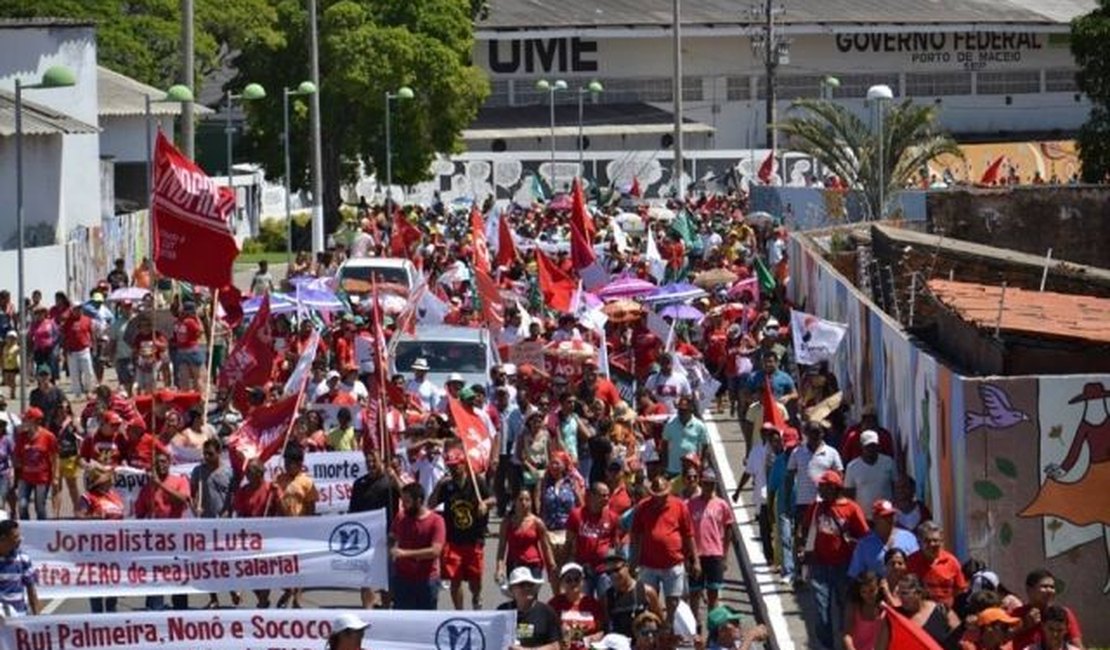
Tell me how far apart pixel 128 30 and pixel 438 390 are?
53391 mm

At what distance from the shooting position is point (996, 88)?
113m

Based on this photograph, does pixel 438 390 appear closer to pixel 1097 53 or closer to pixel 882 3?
pixel 1097 53

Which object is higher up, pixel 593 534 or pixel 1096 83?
pixel 1096 83

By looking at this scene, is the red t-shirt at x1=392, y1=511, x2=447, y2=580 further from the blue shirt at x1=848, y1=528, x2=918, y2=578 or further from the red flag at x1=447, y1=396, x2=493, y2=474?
the blue shirt at x1=848, y1=528, x2=918, y2=578

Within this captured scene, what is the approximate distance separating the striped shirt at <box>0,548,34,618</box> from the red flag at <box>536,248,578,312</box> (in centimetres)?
1542

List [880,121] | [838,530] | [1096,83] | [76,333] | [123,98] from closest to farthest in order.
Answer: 1. [838,530]
2. [76,333]
3. [880,121]
4. [123,98]
5. [1096,83]

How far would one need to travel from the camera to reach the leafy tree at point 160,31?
255 feet

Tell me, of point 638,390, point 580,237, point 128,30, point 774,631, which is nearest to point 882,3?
point 128,30

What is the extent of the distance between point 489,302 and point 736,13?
8313 cm

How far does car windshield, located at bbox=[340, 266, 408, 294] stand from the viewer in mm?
39156

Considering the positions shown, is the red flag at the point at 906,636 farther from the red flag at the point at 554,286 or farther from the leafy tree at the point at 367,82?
the leafy tree at the point at 367,82

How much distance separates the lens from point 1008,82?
11319 cm

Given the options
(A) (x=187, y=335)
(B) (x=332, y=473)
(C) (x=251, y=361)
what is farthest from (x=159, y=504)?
(A) (x=187, y=335)

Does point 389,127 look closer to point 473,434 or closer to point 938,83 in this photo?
point 938,83
